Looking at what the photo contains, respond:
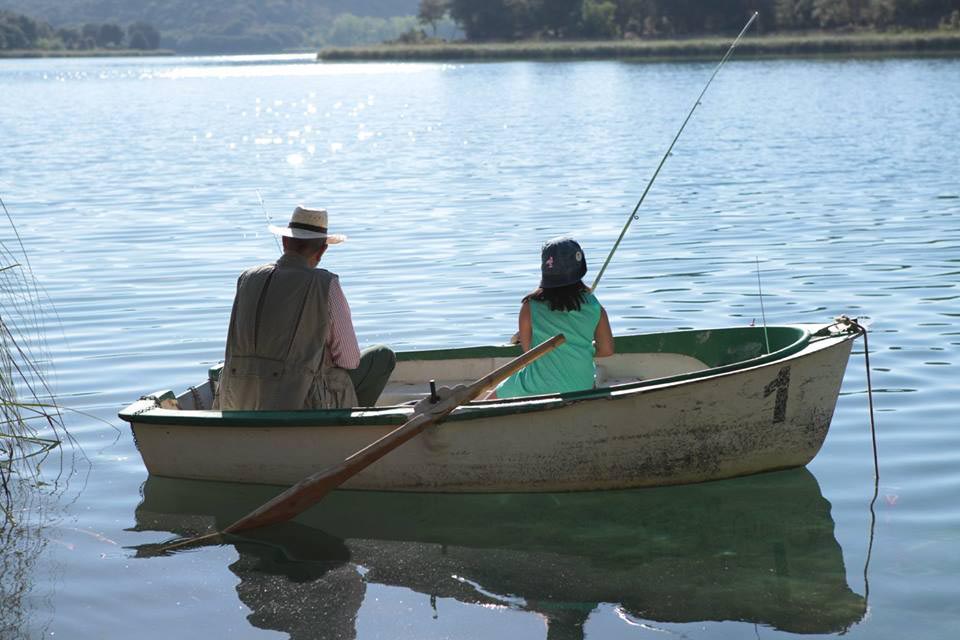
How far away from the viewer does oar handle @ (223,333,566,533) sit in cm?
628

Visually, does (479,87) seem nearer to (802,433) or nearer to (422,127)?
(422,127)

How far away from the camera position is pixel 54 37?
174125 mm

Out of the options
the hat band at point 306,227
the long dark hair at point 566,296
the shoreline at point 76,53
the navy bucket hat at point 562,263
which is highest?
the hat band at point 306,227

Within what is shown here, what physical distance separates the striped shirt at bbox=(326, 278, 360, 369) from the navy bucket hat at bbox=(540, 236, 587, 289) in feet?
3.29

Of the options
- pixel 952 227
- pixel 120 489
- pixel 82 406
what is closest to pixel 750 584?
pixel 120 489

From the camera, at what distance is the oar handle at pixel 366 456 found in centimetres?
628

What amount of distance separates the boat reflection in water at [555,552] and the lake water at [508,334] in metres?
0.02

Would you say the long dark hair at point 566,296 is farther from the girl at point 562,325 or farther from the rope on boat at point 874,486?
the rope on boat at point 874,486

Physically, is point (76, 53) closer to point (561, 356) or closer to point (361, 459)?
point (561, 356)

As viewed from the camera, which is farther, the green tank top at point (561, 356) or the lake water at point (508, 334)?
the green tank top at point (561, 356)

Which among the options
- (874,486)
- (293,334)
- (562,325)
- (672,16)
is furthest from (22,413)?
(672,16)

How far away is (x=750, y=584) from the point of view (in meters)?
5.68

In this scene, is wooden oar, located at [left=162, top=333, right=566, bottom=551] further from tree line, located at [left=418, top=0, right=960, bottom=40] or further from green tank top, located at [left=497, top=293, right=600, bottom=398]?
tree line, located at [left=418, top=0, right=960, bottom=40]

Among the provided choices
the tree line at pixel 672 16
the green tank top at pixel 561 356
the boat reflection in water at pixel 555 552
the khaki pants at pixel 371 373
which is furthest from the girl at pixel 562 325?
the tree line at pixel 672 16
